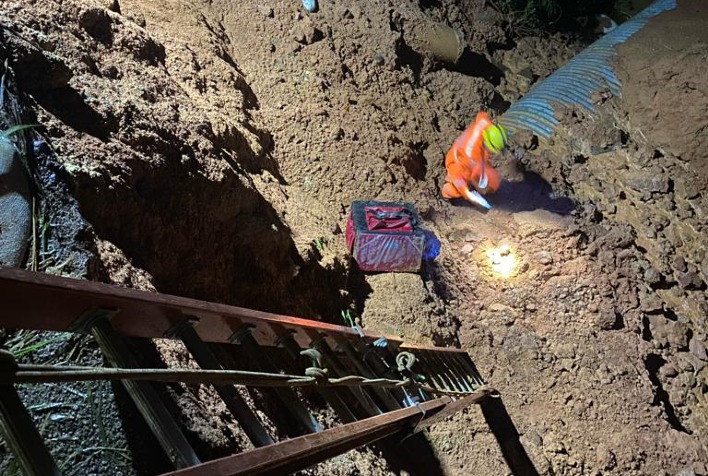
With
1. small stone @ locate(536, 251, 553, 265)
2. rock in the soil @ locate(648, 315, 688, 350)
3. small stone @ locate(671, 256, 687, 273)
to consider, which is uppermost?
small stone @ locate(536, 251, 553, 265)

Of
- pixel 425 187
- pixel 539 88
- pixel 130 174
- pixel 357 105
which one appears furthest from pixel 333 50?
pixel 130 174

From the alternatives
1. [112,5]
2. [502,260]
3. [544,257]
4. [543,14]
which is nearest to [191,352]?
[112,5]

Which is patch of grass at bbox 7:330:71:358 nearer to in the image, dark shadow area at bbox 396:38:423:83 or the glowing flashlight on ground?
the glowing flashlight on ground

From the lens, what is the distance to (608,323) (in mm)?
4531

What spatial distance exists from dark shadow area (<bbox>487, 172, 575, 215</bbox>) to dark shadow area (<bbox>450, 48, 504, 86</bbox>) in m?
1.80

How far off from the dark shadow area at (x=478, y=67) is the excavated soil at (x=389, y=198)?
1.3 inches

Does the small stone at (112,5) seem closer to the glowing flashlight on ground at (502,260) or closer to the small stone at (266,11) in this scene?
the small stone at (266,11)

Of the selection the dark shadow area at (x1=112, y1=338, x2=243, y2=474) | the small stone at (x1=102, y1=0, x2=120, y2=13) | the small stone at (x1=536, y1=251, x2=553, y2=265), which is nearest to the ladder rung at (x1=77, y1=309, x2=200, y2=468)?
the dark shadow area at (x1=112, y1=338, x2=243, y2=474)

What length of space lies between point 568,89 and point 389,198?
3.08 m

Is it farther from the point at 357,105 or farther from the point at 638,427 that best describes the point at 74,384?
the point at 357,105

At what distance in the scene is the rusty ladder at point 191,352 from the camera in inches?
38.2

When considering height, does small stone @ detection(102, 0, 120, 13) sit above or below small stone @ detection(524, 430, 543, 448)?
above

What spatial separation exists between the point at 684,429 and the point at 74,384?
4641 mm

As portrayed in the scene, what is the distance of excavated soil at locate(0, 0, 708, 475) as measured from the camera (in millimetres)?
2502
